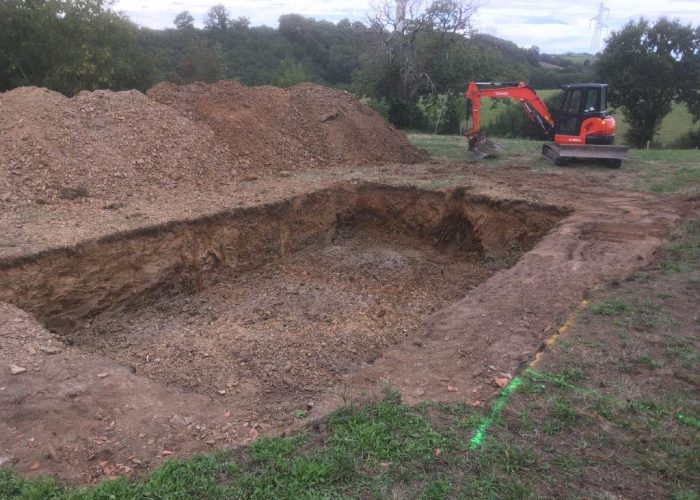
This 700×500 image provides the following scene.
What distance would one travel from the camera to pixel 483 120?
2902 cm

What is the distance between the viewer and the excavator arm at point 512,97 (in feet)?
42.7

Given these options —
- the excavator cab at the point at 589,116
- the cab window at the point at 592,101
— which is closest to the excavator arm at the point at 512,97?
the excavator cab at the point at 589,116

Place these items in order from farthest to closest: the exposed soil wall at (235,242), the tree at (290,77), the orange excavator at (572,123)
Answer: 1. the tree at (290,77)
2. the orange excavator at (572,123)
3. the exposed soil wall at (235,242)

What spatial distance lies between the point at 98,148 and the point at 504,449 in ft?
→ 28.5

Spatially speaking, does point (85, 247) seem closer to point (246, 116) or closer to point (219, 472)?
point (219, 472)

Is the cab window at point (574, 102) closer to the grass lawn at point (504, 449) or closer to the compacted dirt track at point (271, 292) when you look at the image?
the compacted dirt track at point (271, 292)

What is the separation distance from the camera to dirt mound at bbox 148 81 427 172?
11.4m

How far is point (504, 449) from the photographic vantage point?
345cm

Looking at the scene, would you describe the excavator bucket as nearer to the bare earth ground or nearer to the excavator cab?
the excavator cab

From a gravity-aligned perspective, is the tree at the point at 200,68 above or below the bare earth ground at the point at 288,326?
above

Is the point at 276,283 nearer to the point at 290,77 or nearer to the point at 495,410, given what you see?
the point at 495,410

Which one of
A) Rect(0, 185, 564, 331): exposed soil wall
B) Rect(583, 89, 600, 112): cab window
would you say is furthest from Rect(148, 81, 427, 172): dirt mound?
Rect(583, 89, 600, 112): cab window

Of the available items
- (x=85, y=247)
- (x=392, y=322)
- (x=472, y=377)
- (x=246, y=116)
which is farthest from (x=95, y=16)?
(x=472, y=377)

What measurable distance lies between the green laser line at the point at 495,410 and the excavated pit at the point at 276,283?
5.76 feet
